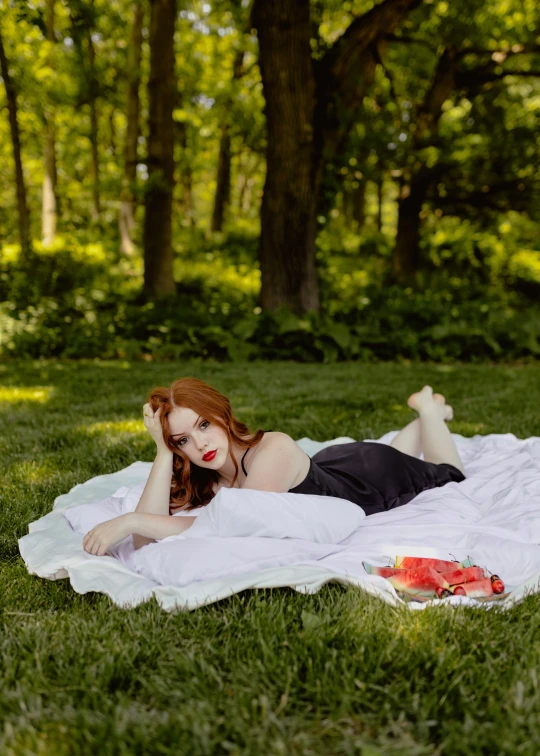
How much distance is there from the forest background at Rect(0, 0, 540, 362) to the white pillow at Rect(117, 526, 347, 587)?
22.5 ft

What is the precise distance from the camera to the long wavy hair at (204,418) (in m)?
2.93

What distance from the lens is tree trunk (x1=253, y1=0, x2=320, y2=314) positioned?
8.98 m

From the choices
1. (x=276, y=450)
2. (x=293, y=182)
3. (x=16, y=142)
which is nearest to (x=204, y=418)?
(x=276, y=450)

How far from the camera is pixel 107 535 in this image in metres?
2.66

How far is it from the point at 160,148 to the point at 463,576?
10834mm

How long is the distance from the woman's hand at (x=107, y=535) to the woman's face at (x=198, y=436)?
42 cm

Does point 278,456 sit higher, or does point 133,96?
point 133,96

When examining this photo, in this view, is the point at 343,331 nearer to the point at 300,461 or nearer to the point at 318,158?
the point at 318,158

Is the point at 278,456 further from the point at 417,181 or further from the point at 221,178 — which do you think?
the point at 221,178

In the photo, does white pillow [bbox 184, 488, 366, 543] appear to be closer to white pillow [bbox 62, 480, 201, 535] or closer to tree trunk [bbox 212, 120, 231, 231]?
white pillow [bbox 62, 480, 201, 535]

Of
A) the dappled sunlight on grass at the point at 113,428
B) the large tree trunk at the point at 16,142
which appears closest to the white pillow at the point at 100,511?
the dappled sunlight on grass at the point at 113,428

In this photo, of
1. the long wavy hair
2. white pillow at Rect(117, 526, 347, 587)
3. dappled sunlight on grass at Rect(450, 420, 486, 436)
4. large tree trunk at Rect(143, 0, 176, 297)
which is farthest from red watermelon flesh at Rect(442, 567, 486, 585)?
large tree trunk at Rect(143, 0, 176, 297)

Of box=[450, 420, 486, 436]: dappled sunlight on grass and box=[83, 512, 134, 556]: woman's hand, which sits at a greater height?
box=[83, 512, 134, 556]: woman's hand

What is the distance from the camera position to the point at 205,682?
6.08 feet
